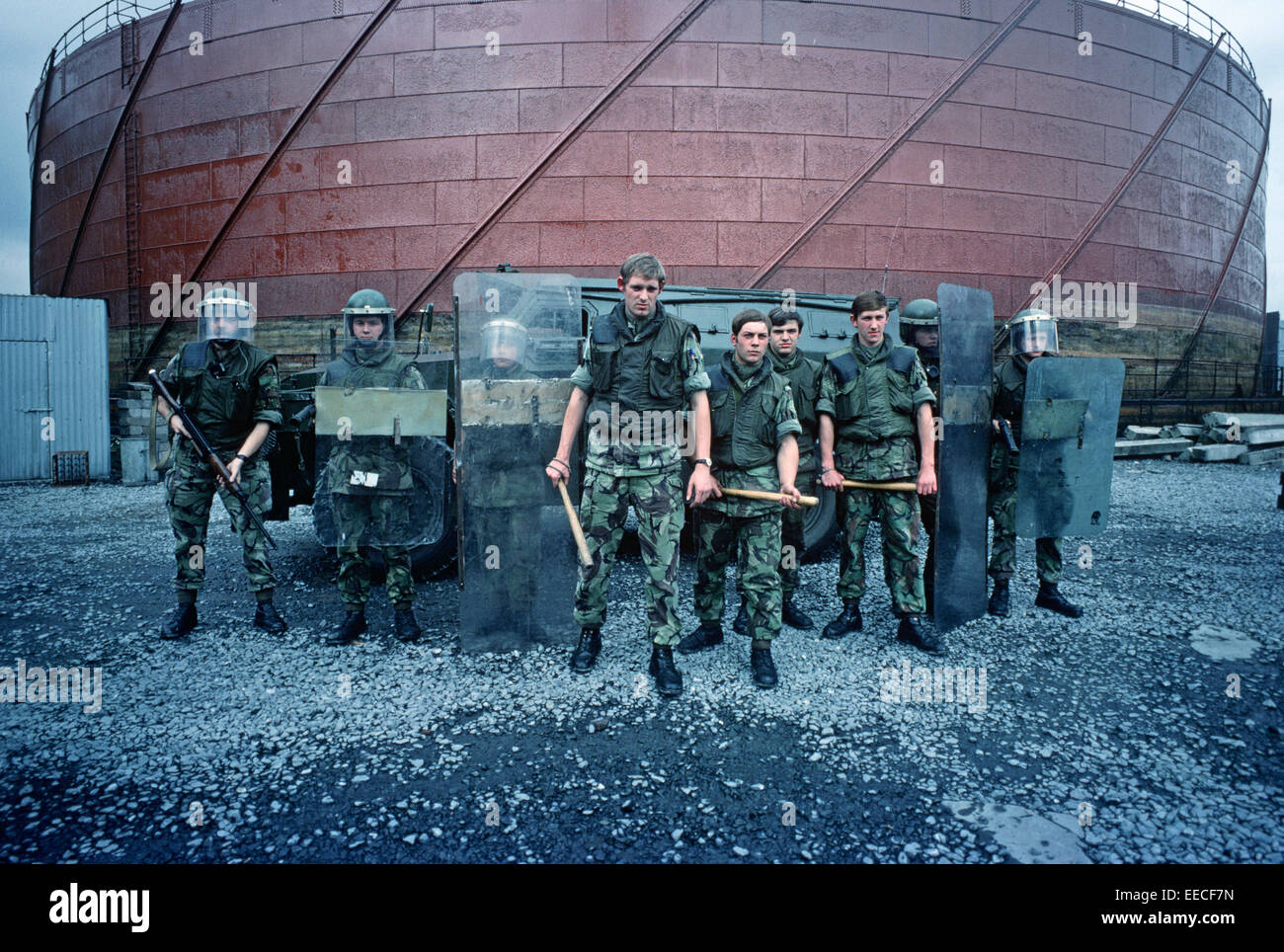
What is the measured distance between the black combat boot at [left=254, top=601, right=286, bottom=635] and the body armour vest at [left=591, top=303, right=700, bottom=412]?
7.19 ft

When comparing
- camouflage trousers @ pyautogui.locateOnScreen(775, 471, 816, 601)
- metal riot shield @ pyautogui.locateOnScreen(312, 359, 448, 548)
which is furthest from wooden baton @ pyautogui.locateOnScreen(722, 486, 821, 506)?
metal riot shield @ pyautogui.locateOnScreen(312, 359, 448, 548)

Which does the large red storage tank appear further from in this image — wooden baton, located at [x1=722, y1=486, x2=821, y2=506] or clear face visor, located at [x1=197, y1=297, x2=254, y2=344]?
wooden baton, located at [x1=722, y1=486, x2=821, y2=506]

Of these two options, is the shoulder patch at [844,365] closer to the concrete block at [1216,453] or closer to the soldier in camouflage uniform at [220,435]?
the soldier in camouflage uniform at [220,435]

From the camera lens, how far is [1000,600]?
4.17 meters

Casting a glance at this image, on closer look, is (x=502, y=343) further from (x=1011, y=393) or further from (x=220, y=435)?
(x=1011, y=393)

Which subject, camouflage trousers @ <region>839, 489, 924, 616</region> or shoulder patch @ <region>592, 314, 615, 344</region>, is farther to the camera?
camouflage trousers @ <region>839, 489, 924, 616</region>

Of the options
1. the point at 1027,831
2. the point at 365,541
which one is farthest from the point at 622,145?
the point at 1027,831

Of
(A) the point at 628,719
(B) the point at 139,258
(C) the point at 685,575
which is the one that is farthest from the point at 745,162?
(B) the point at 139,258

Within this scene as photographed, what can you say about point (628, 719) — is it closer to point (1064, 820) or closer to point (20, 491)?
point (1064, 820)

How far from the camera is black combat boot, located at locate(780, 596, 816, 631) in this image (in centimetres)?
395

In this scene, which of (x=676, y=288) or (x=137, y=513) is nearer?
(x=676, y=288)

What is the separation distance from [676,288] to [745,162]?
567cm

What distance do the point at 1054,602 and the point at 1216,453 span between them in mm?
9820

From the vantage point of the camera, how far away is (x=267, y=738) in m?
2.64
